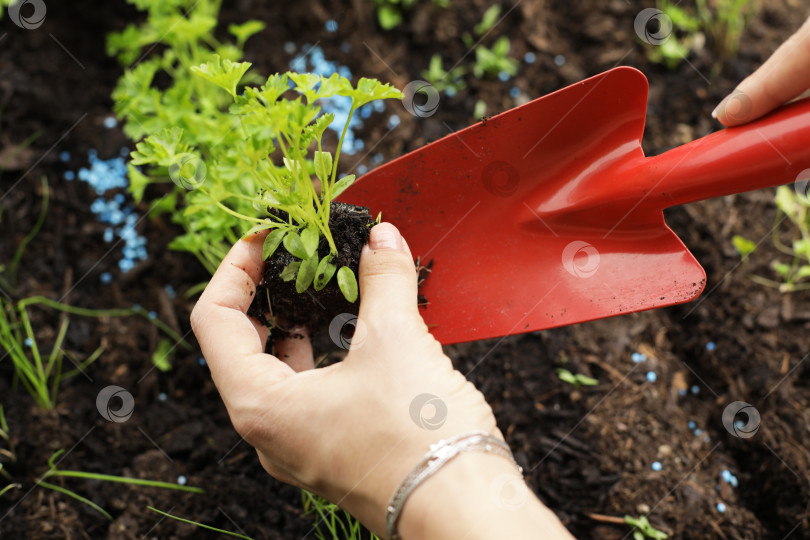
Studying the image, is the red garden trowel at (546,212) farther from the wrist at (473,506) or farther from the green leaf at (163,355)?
the green leaf at (163,355)

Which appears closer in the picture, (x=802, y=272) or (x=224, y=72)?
(x=224, y=72)

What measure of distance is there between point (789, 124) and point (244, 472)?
177 cm

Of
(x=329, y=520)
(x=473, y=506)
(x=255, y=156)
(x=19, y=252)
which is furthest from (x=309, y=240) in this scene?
(x=19, y=252)

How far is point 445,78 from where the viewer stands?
2523mm

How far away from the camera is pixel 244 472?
174 centimetres

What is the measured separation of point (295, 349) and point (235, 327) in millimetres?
285

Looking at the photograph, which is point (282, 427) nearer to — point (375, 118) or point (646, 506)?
point (646, 506)

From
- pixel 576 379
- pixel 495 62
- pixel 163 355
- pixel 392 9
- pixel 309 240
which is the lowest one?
pixel 163 355

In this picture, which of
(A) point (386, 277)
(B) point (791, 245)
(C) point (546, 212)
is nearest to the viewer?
(A) point (386, 277)

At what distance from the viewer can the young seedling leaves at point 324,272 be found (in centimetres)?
131

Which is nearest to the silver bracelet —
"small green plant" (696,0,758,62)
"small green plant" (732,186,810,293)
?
"small green plant" (732,186,810,293)

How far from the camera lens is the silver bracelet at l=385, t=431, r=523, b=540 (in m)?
1.06

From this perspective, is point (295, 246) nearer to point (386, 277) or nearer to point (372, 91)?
point (386, 277)

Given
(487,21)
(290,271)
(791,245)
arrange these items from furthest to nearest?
(487,21) < (791,245) < (290,271)
